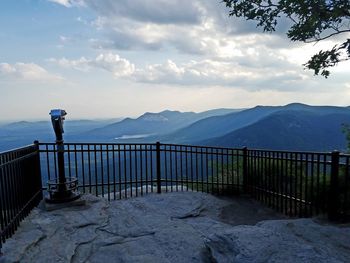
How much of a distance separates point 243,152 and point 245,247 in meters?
5.36

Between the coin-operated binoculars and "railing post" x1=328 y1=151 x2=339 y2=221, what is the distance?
5699 millimetres

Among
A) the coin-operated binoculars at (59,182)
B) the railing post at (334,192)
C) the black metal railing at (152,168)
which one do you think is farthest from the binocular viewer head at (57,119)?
the railing post at (334,192)

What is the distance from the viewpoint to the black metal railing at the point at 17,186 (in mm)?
5824

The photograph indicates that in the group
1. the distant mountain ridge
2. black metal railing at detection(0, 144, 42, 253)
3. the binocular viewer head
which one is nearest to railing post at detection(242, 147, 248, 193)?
the binocular viewer head

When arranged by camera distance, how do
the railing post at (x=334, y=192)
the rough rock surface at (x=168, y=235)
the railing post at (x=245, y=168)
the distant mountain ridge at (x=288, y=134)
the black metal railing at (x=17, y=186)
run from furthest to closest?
the distant mountain ridge at (x=288, y=134) → the railing post at (x=245, y=168) → the railing post at (x=334, y=192) → the black metal railing at (x=17, y=186) → the rough rock surface at (x=168, y=235)

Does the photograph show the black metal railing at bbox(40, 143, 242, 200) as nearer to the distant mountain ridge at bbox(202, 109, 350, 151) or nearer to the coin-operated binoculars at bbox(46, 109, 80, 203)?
the coin-operated binoculars at bbox(46, 109, 80, 203)

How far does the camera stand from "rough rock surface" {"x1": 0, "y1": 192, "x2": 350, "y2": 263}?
428cm

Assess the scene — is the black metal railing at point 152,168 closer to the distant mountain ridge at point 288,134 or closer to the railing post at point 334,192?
the railing post at point 334,192

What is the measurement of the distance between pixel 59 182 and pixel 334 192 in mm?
6164

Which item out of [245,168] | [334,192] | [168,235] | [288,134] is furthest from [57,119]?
[288,134]

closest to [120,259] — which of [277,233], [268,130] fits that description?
[277,233]

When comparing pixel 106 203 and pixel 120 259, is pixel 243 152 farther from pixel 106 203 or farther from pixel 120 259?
pixel 120 259

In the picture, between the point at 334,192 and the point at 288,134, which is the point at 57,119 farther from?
the point at 288,134

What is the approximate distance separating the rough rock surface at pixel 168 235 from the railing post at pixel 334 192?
1.03 metres
